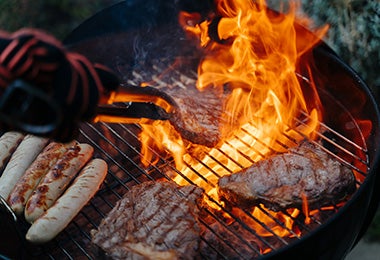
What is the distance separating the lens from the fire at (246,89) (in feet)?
12.1

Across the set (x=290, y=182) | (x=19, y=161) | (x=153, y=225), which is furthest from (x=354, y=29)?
(x=19, y=161)

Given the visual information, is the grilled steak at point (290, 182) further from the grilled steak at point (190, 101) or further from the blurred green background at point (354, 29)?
the blurred green background at point (354, 29)

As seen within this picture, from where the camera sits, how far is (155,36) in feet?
15.4

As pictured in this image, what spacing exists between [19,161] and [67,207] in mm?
649

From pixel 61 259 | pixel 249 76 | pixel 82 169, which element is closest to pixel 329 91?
pixel 249 76

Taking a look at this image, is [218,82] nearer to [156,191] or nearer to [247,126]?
[247,126]

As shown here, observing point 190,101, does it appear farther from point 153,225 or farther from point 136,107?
point 153,225

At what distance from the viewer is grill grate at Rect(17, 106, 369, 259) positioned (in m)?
3.14

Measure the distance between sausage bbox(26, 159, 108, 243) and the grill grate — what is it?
0.51 ft

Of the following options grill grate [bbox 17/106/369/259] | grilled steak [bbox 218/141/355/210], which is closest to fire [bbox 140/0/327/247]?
grill grate [bbox 17/106/369/259]

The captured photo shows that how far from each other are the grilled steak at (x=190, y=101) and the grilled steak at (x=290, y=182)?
1.53 feet

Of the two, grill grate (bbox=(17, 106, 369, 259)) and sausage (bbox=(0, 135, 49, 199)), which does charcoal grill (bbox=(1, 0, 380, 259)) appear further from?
sausage (bbox=(0, 135, 49, 199))

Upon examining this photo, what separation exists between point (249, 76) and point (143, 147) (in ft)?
3.36

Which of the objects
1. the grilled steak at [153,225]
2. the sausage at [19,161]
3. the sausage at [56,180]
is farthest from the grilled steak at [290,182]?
the sausage at [19,161]
